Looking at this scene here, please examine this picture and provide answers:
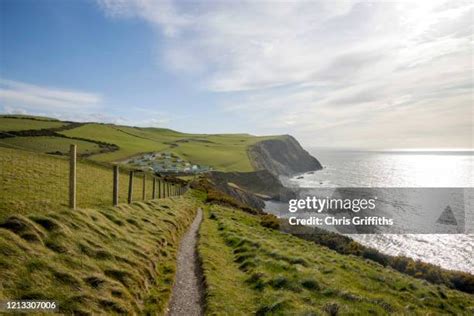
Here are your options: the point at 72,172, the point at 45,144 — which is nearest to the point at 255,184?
the point at 45,144

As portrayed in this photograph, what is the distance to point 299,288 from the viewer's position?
14.1 m

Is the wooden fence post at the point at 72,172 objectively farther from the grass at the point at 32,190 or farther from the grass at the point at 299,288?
the grass at the point at 299,288

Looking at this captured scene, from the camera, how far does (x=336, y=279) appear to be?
16.7m

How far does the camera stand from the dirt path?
36.1 feet

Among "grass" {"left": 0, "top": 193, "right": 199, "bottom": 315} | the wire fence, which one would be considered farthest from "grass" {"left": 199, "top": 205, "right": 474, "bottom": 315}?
the wire fence

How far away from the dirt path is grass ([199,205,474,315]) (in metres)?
0.44

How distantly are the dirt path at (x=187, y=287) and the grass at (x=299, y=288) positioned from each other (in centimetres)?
44

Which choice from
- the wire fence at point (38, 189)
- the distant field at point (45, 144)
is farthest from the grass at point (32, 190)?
the distant field at point (45, 144)

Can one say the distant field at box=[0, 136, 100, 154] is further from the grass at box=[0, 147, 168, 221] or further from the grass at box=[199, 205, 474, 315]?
the grass at box=[199, 205, 474, 315]

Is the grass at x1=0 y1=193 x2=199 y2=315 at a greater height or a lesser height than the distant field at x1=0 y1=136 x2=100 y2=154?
lesser

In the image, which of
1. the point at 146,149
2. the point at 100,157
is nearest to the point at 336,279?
the point at 100,157

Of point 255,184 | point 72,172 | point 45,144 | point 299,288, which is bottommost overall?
point 255,184

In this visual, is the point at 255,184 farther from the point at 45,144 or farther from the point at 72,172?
the point at 72,172

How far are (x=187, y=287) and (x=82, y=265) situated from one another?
15.4 feet
